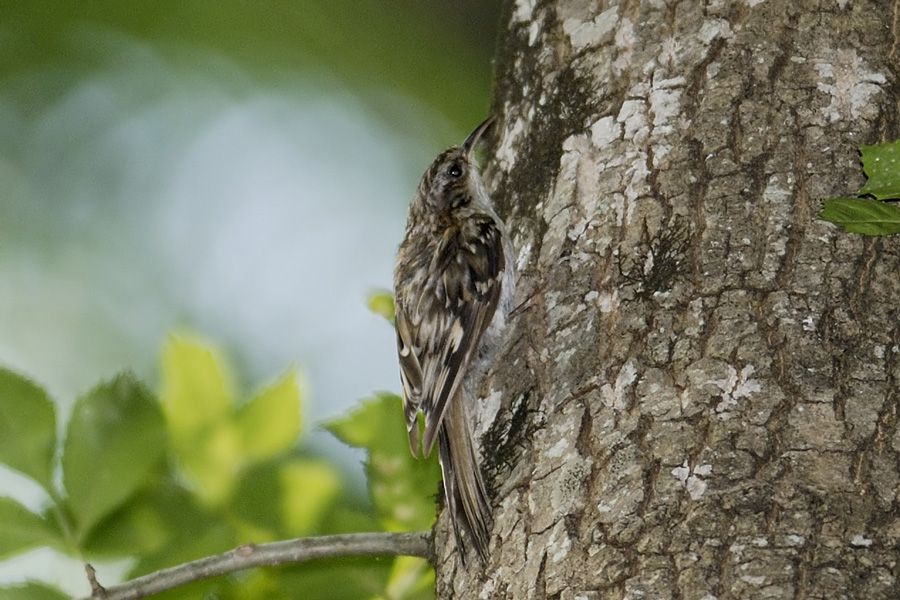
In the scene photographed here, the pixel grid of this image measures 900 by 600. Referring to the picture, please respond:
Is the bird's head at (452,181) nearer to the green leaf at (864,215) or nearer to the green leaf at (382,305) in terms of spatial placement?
the green leaf at (382,305)

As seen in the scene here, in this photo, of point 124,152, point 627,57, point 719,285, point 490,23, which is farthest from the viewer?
point 124,152

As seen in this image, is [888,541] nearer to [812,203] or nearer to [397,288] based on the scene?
[812,203]

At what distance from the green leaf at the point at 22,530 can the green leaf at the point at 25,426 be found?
7 centimetres

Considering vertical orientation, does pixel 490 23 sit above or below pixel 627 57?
above

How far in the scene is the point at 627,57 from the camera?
2498 mm

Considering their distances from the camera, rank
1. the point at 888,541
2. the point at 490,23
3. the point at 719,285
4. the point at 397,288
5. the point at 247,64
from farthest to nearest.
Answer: the point at 247,64 → the point at 490,23 → the point at 397,288 → the point at 719,285 → the point at 888,541

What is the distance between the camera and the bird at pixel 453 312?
2.35m

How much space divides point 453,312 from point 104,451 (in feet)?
4.39

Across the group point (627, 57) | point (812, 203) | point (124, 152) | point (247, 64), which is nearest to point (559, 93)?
point (627, 57)

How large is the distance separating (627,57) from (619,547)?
111cm

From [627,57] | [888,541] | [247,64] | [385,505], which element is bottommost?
[888,541]

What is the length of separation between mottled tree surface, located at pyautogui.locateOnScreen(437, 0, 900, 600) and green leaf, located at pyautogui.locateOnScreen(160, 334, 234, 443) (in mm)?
515

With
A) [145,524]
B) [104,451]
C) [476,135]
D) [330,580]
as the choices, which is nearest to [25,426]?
[104,451]

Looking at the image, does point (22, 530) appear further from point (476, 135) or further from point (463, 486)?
point (476, 135)
